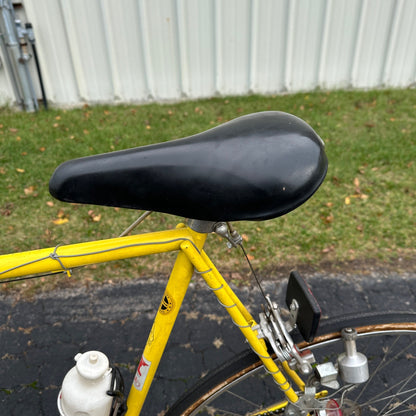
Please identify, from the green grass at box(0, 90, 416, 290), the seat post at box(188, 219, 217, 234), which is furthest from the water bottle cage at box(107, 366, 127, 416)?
the green grass at box(0, 90, 416, 290)

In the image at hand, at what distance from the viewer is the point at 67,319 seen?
2.83m

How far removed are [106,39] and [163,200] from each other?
5.07 meters

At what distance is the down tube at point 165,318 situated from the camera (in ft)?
4.25

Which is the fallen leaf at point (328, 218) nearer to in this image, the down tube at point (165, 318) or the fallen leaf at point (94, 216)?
the fallen leaf at point (94, 216)

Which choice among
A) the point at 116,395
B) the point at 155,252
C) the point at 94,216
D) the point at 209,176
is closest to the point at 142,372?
the point at 116,395

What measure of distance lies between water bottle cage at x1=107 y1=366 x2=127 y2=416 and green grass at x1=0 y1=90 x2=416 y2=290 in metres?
1.66

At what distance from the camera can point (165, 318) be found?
1358 mm

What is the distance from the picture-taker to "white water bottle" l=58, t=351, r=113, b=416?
1.46m

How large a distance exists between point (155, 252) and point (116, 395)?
69cm

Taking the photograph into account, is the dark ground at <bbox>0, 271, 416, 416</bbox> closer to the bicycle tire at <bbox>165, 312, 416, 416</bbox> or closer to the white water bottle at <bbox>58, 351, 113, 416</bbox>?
the bicycle tire at <bbox>165, 312, 416, 416</bbox>

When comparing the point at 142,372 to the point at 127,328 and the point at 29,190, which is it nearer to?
the point at 127,328

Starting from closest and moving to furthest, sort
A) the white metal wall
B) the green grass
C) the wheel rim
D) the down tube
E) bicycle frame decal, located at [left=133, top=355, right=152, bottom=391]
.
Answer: the down tube → bicycle frame decal, located at [left=133, top=355, right=152, bottom=391] → the wheel rim → the green grass → the white metal wall

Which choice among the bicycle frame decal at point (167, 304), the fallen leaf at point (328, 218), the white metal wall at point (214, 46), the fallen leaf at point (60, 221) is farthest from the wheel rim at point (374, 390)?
the white metal wall at point (214, 46)

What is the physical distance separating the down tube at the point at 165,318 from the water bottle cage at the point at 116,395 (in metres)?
0.05
